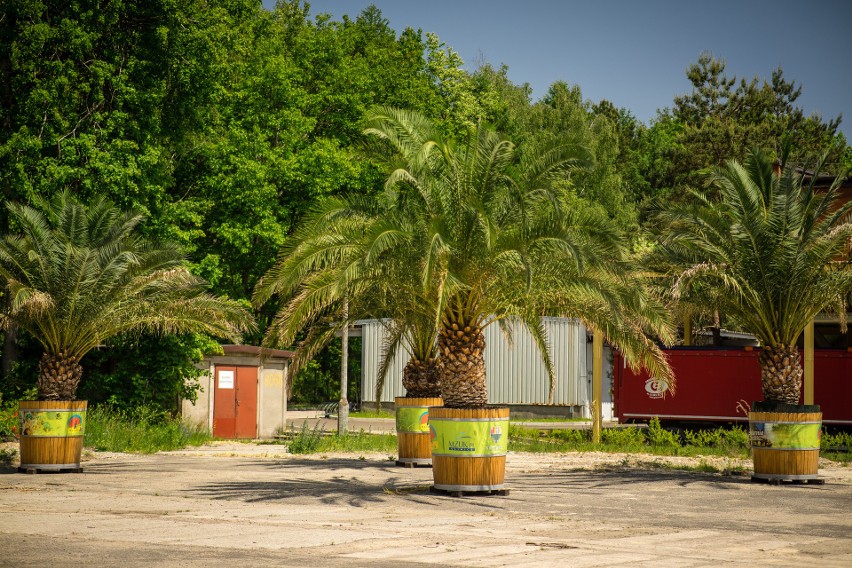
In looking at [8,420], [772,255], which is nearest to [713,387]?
[772,255]

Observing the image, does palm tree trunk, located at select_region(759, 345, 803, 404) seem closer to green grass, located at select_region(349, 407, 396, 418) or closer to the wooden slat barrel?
the wooden slat barrel

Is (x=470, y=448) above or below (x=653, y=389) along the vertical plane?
below

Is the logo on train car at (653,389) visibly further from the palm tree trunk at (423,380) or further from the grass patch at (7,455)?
the grass patch at (7,455)

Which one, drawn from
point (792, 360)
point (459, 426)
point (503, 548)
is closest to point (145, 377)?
point (459, 426)

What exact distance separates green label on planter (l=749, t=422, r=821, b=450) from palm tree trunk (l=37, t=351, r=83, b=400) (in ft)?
45.1

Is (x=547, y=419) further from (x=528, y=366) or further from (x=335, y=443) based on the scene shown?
(x=335, y=443)

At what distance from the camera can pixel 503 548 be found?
10812 mm

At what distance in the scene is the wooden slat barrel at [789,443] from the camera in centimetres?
1897

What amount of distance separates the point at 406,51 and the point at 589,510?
39.0 metres

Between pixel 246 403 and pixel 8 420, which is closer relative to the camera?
pixel 8 420

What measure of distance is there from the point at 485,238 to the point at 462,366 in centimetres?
227

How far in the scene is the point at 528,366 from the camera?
43.6 m

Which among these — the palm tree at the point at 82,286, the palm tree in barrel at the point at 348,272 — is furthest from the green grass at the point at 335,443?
the palm tree in barrel at the point at 348,272

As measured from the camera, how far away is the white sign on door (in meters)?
31.3
